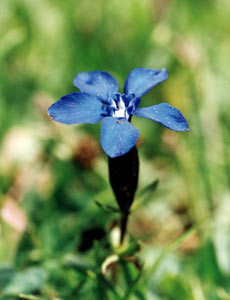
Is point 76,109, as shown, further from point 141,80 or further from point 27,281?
point 27,281

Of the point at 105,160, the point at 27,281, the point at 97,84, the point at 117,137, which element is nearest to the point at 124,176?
the point at 117,137

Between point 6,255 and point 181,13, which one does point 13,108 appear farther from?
point 181,13

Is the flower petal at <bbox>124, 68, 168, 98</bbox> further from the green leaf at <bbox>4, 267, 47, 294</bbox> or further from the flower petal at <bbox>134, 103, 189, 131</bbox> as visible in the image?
the green leaf at <bbox>4, 267, 47, 294</bbox>

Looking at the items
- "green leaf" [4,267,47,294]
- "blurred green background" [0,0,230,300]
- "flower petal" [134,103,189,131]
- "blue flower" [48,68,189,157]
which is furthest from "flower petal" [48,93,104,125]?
"green leaf" [4,267,47,294]

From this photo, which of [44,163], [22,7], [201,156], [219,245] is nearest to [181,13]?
[22,7]

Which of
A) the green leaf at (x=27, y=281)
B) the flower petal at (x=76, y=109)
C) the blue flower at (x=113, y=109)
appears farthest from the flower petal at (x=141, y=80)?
the green leaf at (x=27, y=281)

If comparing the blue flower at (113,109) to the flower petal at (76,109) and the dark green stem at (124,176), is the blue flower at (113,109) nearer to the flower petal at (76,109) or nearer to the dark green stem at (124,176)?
the flower petal at (76,109)

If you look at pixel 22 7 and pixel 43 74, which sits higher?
pixel 22 7
